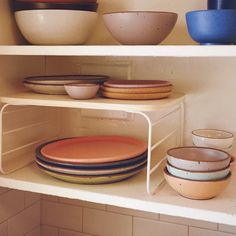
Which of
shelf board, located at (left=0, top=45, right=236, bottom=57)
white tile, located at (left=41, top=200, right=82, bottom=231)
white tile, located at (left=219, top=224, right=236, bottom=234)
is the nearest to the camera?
shelf board, located at (left=0, top=45, right=236, bottom=57)

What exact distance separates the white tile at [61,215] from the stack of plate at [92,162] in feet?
1.12

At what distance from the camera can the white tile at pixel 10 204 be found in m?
1.28

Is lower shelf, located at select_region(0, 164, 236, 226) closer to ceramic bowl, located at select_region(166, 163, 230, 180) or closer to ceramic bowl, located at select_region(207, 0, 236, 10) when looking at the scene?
ceramic bowl, located at select_region(166, 163, 230, 180)

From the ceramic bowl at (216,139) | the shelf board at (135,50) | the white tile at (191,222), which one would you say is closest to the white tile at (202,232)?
the white tile at (191,222)

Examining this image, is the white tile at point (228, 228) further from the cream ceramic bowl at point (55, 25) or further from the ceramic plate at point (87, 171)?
the cream ceramic bowl at point (55, 25)

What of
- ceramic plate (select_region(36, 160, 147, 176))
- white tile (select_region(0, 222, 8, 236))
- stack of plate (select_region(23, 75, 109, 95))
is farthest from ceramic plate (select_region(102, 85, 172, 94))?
white tile (select_region(0, 222, 8, 236))

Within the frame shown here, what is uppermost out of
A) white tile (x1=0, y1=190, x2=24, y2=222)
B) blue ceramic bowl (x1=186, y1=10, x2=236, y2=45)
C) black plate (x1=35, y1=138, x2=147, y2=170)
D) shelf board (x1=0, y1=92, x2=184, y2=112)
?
blue ceramic bowl (x1=186, y1=10, x2=236, y2=45)

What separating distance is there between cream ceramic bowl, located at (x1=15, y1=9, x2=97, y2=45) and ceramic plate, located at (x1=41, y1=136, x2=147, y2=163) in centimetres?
32

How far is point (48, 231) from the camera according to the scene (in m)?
1.51

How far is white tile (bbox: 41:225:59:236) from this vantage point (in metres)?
1.50

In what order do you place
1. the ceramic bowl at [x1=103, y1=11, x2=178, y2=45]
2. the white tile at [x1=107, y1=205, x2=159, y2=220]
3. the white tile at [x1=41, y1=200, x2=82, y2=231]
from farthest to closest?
the white tile at [x1=41, y1=200, x2=82, y2=231] → the white tile at [x1=107, y1=205, x2=159, y2=220] → the ceramic bowl at [x1=103, y1=11, x2=178, y2=45]

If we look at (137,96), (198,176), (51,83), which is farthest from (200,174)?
(51,83)

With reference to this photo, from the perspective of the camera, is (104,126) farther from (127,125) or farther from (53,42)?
(53,42)

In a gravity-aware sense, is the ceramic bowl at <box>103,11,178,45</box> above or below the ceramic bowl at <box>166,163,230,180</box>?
above
